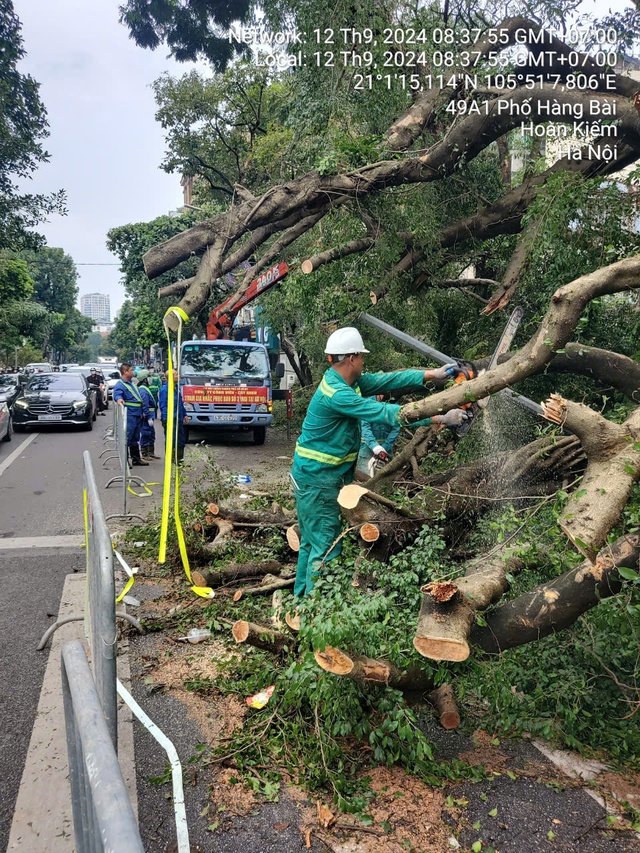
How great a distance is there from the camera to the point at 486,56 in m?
8.80

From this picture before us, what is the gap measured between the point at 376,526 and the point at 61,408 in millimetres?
15412

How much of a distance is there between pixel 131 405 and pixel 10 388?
869 cm

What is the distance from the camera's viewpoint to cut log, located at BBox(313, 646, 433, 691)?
9.71ft

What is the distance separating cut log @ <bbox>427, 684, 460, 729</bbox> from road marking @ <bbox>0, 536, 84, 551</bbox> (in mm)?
4724

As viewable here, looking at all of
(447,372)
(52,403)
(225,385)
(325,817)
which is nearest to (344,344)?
(447,372)

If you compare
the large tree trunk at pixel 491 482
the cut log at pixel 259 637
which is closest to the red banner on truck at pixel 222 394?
the large tree trunk at pixel 491 482

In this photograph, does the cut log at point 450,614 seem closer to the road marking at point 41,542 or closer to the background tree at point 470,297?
the background tree at point 470,297

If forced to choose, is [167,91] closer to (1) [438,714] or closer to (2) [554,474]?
(2) [554,474]

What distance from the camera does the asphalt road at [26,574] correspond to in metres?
3.51

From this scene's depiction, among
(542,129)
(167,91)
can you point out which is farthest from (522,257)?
(167,91)

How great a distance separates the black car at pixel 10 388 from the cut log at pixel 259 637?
1448 cm

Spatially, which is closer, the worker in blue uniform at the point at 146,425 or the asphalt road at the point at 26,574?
the asphalt road at the point at 26,574

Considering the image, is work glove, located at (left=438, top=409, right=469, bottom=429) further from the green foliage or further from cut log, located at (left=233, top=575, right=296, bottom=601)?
the green foliage

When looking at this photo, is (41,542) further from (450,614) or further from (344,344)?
(450,614)
